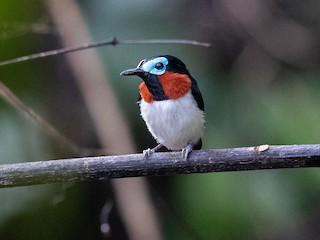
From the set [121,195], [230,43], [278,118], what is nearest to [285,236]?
[278,118]

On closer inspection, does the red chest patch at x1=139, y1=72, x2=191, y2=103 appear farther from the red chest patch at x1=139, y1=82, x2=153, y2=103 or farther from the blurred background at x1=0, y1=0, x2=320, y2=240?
the blurred background at x1=0, y1=0, x2=320, y2=240

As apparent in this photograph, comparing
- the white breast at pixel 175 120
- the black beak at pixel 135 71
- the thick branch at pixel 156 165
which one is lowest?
the thick branch at pixel 156 165

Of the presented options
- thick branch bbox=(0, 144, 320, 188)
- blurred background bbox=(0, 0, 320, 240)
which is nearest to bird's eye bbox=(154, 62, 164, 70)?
thick branch bbox=(0, 144, 320, 188)

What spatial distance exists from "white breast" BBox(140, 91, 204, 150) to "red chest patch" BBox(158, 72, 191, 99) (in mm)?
20

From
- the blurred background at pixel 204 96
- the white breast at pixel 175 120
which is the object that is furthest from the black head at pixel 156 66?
the blurred background at pixel 204 96

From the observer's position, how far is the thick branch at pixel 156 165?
1.75 metres

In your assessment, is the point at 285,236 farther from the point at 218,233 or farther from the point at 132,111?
the point at 132,111

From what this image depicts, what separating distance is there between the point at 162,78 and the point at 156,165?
0.31 meters

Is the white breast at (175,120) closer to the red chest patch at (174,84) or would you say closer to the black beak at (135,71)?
the red chest patch at (174,84)

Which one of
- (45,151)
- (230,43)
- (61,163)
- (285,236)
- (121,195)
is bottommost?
(285,236)

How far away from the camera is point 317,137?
288cm

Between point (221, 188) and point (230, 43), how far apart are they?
80 cm

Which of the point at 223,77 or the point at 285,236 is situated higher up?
the point at 223,77

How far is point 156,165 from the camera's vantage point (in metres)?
1.80
